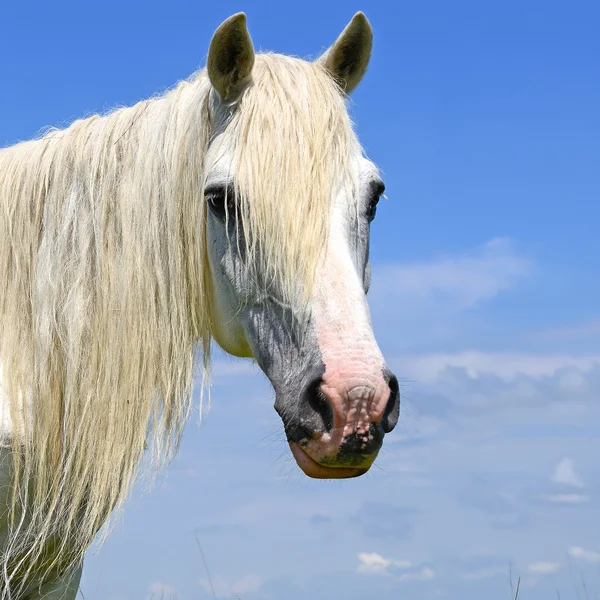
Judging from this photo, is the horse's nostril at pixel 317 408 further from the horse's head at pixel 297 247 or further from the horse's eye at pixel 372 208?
the horse's eye at pixel 372 208

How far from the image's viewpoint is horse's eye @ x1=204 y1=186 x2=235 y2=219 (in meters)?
3.38

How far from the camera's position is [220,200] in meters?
3.42

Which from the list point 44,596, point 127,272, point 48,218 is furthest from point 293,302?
point 44,596

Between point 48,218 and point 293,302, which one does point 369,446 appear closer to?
point 293,302

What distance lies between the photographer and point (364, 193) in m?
3.50

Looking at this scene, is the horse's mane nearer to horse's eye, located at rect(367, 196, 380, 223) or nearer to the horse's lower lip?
horse's eye, located at rect(367, 196, 380, 223)

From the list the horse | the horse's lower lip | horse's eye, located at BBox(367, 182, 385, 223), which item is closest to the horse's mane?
the horse

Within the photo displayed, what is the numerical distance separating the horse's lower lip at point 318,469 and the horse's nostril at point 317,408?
15cm

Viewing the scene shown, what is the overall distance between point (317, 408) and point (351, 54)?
1880mm

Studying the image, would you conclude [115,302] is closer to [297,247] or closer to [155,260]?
[155,260]

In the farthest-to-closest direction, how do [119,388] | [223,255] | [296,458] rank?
[119,388]
[223,255]
[296,458]

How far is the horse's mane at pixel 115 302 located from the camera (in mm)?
3615

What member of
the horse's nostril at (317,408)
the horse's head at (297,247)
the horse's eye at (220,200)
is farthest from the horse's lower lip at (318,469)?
the horse's eye at (220,200)

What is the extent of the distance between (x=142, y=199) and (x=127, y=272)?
0.33 meters
